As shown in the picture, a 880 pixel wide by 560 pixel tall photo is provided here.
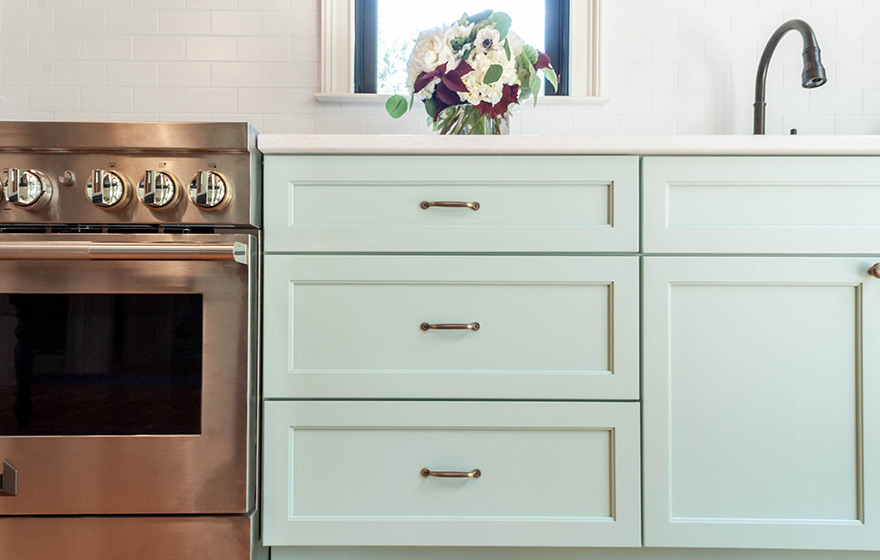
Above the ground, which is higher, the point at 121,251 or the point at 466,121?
the point at 466,121

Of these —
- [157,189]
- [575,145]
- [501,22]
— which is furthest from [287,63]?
[575,145]

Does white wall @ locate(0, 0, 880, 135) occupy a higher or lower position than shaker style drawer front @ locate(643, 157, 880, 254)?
higher

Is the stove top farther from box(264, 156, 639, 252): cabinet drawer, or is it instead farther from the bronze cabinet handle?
the bronze cabinet handle

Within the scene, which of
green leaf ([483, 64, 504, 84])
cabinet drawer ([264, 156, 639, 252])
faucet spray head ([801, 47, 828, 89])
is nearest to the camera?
cabinet drawer ([264, 156, 639, 252])

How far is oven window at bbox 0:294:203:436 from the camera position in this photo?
1047 millimetres

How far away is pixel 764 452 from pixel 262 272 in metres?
0.99

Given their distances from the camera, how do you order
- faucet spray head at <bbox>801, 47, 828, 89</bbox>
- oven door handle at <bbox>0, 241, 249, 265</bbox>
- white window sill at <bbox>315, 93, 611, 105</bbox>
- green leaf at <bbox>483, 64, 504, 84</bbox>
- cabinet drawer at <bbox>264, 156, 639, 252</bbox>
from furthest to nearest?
white window sill at <bbox>315, 93, 611, 105</bbox>
faucet spray head at <bbox>801, 47, 828, 89</bbox>
green leaf at <bbox>483, 64, 504, 84</bbox>
cabinet drawer at <bbox>264, 156, 639, 252</bbox>
oven door handle at <bbox>0, 241, 249, 265</bbox>

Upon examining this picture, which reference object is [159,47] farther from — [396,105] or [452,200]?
[452,200]

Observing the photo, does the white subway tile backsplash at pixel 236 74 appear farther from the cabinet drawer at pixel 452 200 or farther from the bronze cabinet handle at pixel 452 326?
the bronze cabinet handle at pixel 452 326

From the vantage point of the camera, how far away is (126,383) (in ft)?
3.44

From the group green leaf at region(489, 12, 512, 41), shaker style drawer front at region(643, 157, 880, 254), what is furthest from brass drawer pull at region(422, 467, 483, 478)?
green leaf at region(489, 12, 512, 41)

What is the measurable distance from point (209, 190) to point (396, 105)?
0.51m

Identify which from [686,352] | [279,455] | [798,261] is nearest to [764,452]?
[686,352]

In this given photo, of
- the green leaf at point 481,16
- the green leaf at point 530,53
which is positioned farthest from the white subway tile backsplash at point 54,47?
the green leaf at point 530,53
